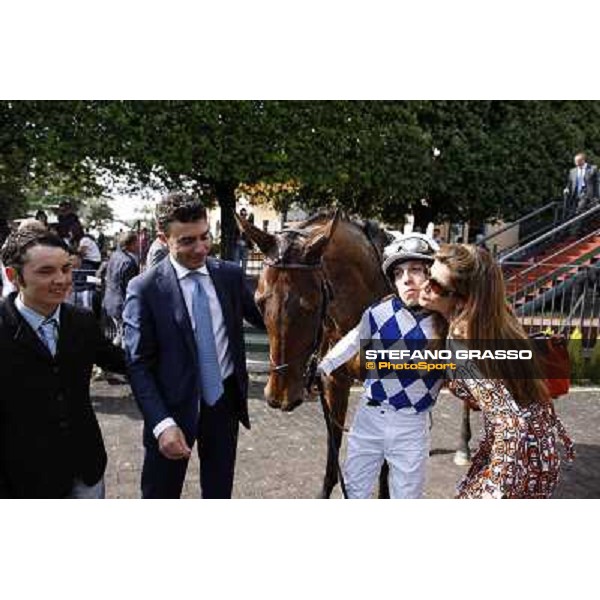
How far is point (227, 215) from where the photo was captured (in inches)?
180

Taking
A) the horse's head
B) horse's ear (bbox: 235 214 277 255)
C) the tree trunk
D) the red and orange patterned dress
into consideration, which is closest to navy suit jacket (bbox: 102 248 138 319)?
the tree trunk

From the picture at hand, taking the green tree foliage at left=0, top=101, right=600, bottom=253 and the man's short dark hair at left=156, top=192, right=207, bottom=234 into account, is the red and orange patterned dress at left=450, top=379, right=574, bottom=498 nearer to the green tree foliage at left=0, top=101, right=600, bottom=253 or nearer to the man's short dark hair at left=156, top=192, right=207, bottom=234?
the man's short dark hair at left=156, top=192, right=207, bottom=234

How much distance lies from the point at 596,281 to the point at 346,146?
2.43 meters

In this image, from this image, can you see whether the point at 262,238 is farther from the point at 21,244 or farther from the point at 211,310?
the point at 21,244

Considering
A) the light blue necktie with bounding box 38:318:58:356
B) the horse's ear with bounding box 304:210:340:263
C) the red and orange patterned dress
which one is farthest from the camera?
the horse's ear with bounding box 304:210:340:263

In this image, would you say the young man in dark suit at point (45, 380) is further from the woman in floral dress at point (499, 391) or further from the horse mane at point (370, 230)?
the horse mane at point (370, 230)

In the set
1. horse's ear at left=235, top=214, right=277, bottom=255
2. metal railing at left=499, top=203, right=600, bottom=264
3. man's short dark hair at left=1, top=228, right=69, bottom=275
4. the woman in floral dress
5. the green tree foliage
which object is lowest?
the woman in floral dress

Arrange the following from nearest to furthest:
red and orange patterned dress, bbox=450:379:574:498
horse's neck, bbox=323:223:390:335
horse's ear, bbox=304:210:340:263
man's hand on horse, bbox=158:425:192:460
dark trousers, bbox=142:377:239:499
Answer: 1. red and orange patterned dress, bbox=450:379:574:498
2. man's hand on horse, bbox=158:425:192:460
3. dark trousers, bbox=142:377:239:499
4. horse's ear, bbox=304:210:340:263
5. horse's neck, bbox=323:223:390:335

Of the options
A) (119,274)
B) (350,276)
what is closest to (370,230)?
(350,276)

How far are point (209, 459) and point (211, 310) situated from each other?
0.80 metres

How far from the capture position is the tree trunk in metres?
4.52

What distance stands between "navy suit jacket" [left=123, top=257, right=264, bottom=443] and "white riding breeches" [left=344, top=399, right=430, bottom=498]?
828 mm

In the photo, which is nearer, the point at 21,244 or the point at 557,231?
the point at 21,244

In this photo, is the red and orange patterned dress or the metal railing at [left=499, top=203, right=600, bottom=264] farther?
the metal railing at [left=499, top=203, right=600, bottom=264]
